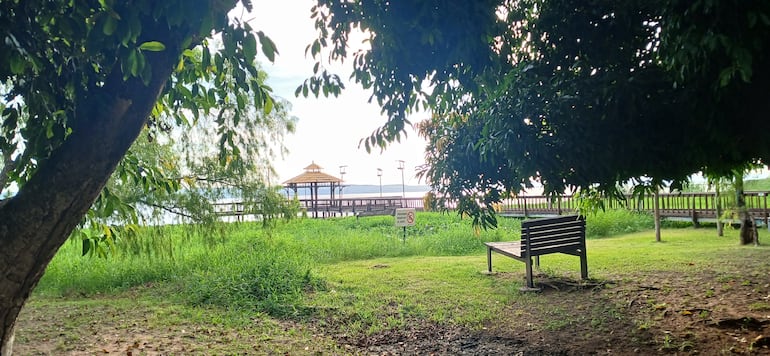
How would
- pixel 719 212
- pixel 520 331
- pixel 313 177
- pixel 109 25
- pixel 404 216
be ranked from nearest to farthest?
pixel 109 25 → pixel 520 331 → pixel 404 216 → pixel 719 212 → pixel 313 177

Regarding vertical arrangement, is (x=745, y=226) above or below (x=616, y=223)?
above

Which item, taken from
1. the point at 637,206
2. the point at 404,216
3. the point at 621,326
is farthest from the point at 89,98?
the point at 637,206

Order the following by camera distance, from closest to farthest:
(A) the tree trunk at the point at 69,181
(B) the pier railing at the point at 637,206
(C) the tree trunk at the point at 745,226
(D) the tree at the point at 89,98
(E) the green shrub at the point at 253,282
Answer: (D) the tree at the point at 89,98
(A) the tree trunk at the point at 69,181
(E) the green shrub at the point at 253,282
(C) the tree trunk at the point at 745,226
(B) the pier railing at the point at 637,206

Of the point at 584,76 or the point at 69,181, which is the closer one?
the point at 69,181

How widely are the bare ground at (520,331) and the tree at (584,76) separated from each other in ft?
3.70

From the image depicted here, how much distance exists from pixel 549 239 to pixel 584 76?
2972 millimetres

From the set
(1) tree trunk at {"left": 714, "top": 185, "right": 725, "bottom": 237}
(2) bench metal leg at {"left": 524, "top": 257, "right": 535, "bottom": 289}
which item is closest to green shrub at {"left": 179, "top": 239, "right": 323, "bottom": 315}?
(2) bench metal leg at {"left": 524, "top": 257, "right": 535, "bottom": 289}

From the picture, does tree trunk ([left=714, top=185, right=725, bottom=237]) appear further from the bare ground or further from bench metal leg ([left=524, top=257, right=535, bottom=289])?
bench metal leg ([left=524, top=257, right=535, bottom=289])

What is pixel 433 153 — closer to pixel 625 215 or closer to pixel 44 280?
pixel 44 280

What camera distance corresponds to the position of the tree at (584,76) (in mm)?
2102

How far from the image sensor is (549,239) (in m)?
5.72

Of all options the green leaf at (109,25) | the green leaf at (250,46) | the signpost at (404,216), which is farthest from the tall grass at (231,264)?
the green leaf at (109,25)

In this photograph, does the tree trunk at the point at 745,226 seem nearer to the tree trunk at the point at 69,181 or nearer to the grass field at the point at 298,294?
the grass field at the point at 298,294

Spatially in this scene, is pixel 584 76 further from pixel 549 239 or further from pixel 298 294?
pixel 298 294
